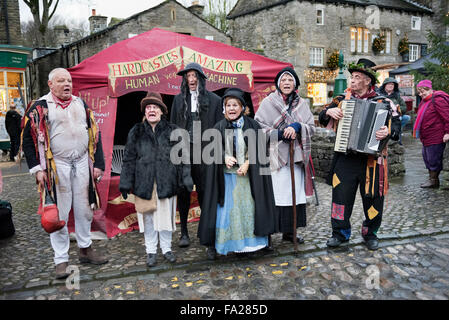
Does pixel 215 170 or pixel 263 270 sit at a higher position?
pixel 215 170

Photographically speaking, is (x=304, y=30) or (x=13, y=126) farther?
(x=304, y=30)

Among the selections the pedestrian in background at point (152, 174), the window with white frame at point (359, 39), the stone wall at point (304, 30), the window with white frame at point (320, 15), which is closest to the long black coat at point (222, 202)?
the pedestrian in background at point (152, 174)

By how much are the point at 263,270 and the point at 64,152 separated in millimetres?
2383

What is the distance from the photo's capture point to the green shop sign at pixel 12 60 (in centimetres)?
1509

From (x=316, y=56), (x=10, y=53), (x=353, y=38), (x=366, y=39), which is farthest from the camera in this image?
(x=366, y=39)

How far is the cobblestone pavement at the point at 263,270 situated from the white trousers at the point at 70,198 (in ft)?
1.06

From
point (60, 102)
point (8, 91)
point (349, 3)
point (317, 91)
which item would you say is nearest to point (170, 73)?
point (60, 102)

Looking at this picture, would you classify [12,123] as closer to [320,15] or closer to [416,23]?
[320,15]

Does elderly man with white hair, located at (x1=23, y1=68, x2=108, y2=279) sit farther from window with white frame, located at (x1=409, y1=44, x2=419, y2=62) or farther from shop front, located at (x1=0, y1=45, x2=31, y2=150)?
window with white frame, located at (x1=409, y1=44, x2=419, y2=62)

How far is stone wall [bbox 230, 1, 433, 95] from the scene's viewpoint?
22875 mm

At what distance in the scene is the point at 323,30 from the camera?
77.7ft

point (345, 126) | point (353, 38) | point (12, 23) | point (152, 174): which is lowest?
point (152, 174)

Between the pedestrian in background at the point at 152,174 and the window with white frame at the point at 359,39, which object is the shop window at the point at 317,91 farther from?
the pedestrian in background at the point at 152,174
